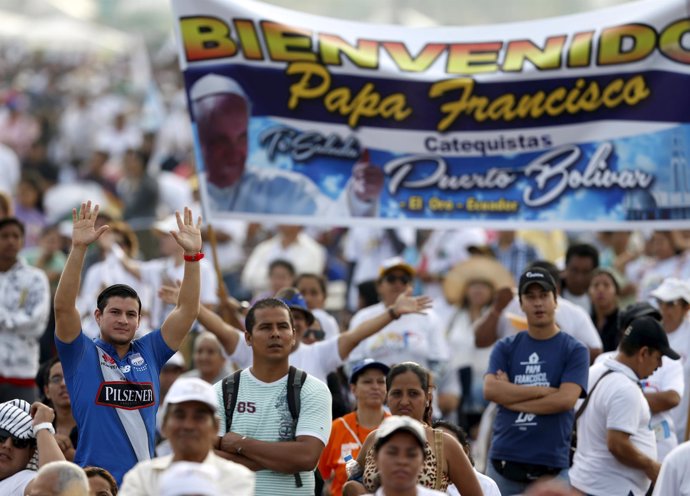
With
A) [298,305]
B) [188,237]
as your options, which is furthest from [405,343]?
[188,237]

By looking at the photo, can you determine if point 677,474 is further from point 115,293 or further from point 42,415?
point 42,415

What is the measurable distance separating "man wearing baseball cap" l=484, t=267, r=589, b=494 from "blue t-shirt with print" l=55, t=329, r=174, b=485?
105 inches

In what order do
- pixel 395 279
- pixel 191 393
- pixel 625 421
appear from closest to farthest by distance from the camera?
pixel 191 393 → pixel 625 421 → pixel 395 279

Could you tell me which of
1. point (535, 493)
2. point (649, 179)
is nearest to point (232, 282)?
point (649, 179)

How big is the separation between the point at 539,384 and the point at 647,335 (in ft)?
2.54

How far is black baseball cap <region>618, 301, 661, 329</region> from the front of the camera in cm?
1093

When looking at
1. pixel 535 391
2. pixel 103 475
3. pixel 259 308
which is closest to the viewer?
pixel 103 475

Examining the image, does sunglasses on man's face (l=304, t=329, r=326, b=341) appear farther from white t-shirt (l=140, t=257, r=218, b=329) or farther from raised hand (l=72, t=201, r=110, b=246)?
raised hand (l=72, t=201, r=110, b=246)

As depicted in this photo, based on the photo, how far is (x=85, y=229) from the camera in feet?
28.3

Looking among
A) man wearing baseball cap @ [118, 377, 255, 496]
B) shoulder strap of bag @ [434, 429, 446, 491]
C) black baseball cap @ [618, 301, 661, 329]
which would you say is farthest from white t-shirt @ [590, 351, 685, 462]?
man wearing baseball cap @ [118, 377, 255, 496]

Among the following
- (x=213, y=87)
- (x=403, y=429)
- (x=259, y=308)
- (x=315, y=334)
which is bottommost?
(x=403, y=429)

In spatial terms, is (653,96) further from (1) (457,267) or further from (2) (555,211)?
(1) (457,267)

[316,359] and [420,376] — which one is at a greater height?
[316,359]

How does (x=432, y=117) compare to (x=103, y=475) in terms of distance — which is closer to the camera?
(x=103, y=475)
